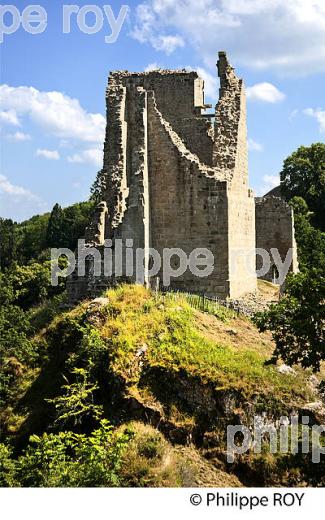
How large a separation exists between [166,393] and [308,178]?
3907 centimetres

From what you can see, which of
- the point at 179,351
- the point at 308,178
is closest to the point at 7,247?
the point at 308,178

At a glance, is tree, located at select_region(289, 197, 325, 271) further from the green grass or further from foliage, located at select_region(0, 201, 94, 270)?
foliage, located at select_region(0, 201, 94, 270)

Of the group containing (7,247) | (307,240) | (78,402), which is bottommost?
(78,402)

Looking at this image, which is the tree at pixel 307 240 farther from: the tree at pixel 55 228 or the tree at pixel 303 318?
the tree at pixel 55 228

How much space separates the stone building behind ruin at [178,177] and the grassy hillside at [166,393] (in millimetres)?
2327

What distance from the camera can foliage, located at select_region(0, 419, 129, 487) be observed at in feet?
36.9

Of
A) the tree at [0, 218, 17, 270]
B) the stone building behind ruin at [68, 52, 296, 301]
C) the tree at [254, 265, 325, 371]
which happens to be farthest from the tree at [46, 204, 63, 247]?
the tree at [254, 265, 325, 371]

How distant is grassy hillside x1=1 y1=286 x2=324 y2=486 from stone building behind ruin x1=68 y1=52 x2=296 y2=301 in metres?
2.33

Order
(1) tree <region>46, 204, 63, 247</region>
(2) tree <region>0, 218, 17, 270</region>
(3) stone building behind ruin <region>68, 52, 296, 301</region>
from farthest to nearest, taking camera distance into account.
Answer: (2) tree <region>0, 218, 17, 270</region>, (1) tree <region>46, 204, 63, 247</region>, (3) stone building behind ruin <region>68, 52, 296, 301</region>

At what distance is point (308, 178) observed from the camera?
4997cm

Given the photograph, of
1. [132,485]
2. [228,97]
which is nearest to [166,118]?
[228,97]

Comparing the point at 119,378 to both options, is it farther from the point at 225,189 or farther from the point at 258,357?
the point at 225,189

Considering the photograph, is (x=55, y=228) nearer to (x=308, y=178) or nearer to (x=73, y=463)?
(x=308, y=178)

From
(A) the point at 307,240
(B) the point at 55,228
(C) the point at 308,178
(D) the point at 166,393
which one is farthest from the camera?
(B) the point at 55,228
